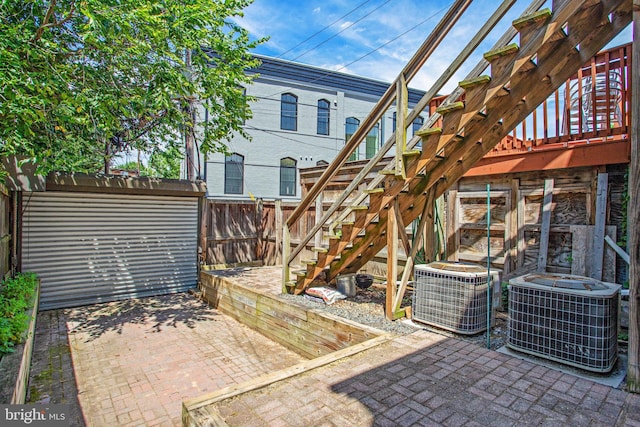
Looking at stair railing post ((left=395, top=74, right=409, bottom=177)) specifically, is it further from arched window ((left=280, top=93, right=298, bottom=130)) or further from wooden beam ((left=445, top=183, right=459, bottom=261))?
arched window ((left=280, top=93, right=298, bottom=130))

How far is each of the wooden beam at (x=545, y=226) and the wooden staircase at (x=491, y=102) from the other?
977 millimetres

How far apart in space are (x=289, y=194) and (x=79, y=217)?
8205mm

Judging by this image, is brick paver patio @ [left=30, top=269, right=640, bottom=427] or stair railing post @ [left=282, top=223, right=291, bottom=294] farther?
stair railing post @ [left=282, top=223, right=291, bottom=294]

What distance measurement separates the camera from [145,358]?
180 inches

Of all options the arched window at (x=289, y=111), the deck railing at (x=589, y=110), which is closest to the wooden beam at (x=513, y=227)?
the deck railing at (x=589, y=110)

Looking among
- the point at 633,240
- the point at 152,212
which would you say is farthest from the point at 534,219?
the point at 152,212

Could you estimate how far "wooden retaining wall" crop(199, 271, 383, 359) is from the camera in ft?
13.5

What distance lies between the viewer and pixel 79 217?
22.2ft

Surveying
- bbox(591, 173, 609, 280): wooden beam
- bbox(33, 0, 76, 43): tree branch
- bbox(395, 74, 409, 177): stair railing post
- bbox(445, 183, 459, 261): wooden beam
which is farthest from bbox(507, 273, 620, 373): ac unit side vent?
bbox(33, 0, 76, 43): tree branch

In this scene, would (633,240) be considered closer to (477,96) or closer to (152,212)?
(477,96)

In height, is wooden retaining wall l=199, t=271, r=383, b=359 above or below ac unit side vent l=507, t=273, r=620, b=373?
below

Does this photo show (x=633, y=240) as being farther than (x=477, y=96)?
No

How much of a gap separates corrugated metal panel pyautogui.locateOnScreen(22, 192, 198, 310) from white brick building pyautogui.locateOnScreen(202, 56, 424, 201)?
5001mm

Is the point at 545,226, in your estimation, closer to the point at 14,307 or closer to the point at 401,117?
the point at 401,117
